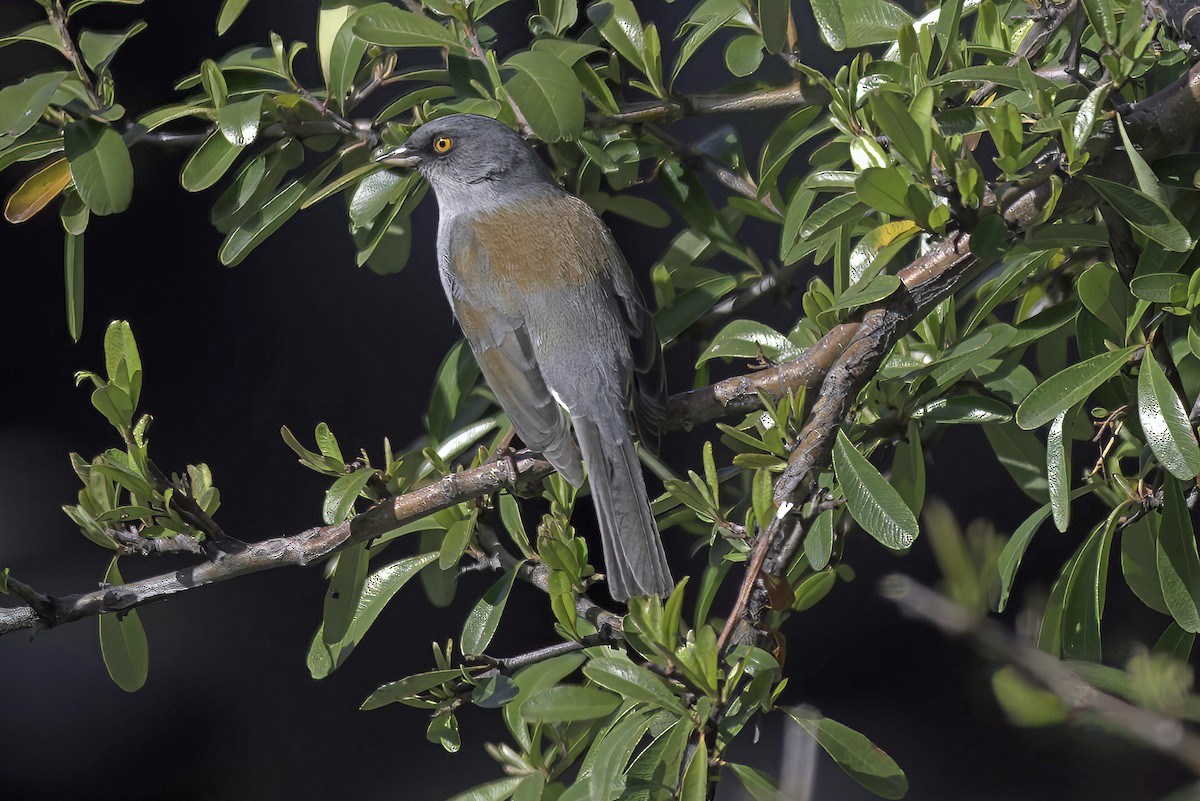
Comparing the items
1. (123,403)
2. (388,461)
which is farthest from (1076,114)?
(123,403)

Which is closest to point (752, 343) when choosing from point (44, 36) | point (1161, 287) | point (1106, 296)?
point (1106, 296)

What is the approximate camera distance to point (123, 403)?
6.78ft

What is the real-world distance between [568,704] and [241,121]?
1319 millimetres

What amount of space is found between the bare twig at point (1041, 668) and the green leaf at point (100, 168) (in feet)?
5.78

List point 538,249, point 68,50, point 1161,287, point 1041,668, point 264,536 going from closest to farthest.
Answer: point 1041,668, point 1161,287, point 68,50, point 538,249, point 264,536

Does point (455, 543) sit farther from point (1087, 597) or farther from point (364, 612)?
point (1087, 597)

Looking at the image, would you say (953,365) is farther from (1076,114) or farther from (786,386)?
(1076,114)

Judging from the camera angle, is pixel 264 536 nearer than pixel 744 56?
No

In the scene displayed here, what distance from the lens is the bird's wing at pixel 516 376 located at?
8.23 feet

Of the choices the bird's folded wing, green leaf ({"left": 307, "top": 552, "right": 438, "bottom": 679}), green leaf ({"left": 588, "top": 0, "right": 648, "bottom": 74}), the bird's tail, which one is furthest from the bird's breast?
green leaf ({"left": 307, "top": 552, "right": 438, "bottom": 679})

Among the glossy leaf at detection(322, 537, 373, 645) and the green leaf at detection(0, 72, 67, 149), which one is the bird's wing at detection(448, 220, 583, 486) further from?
the green leaf at detection(0, 72, 67, 149)

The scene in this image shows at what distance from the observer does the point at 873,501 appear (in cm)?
169

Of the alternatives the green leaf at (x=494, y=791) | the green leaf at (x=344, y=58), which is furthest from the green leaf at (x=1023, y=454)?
the green leaf at (x=344, y=58)

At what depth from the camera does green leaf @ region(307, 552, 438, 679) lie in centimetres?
224
